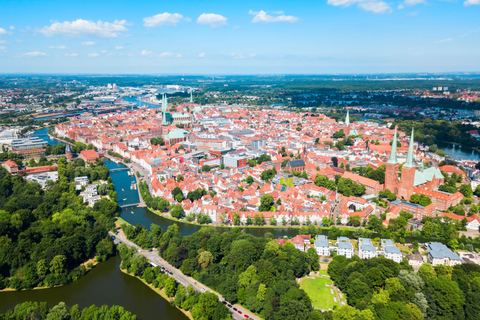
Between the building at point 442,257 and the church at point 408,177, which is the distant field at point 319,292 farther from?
the church at point 408,177

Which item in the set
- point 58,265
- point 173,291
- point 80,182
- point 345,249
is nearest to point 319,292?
point 345,249

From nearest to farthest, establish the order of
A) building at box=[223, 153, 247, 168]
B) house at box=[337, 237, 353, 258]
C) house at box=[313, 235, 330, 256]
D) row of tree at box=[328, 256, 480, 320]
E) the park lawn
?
row of tree at box=[328, 256, 480, 320], the park lawn, house at box=[337, 237, 353, 258], house at box=[313, 235, 330, 256], building at box=[223, 153, 247, 168]

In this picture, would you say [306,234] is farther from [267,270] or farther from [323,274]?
[267,270]

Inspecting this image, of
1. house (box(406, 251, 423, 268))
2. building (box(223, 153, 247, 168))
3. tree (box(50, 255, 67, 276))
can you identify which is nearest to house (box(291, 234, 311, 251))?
house (box(406, 251, 423, 268))

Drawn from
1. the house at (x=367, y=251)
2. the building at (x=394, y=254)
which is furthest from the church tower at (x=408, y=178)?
the building at (x=394, y=254)

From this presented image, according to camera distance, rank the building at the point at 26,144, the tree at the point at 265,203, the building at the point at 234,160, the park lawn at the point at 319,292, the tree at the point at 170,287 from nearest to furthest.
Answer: the park lawn at the point at 319,292, the tree at the point at 170,287, the tree at the point at 265,203, the building at the point at 234,160, the building at the point at 26,144

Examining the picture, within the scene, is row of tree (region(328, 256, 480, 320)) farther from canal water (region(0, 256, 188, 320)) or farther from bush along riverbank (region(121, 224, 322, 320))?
canal water (region(0, 256, 188, 320))
